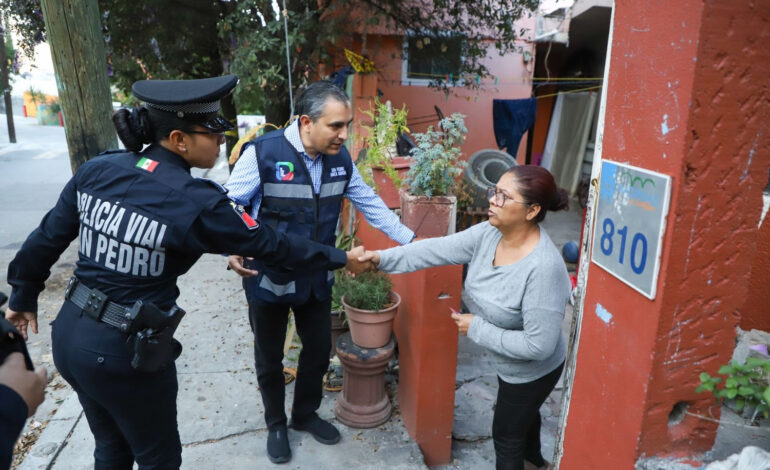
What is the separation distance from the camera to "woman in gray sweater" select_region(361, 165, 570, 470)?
2.18m

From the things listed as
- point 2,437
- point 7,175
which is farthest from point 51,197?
point 2,437

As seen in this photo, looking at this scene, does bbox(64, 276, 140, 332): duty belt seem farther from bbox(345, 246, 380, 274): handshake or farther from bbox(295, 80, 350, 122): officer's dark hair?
bbox(295, 80, 350, 122): officer's dark hair

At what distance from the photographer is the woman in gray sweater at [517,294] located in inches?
85.8

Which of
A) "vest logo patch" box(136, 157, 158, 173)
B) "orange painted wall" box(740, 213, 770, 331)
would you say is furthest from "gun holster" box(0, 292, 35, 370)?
"orange painted wall" box(740, 213, 770, 331)

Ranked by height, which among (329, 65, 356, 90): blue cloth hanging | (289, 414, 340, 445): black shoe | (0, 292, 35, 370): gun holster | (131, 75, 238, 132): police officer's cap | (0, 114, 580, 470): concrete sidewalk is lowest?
(0, 114, 580, 470): concrete sidewalk

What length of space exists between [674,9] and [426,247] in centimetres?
154

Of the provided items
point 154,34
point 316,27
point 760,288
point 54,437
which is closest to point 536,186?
point 760,288

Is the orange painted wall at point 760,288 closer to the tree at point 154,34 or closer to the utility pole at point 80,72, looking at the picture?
the utility pole at point 80,72

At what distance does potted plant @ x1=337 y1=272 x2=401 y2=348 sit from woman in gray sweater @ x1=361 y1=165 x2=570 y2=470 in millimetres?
805

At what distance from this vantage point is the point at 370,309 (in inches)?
128

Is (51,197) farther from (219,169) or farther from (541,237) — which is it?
(541,237)

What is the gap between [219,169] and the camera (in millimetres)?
15688

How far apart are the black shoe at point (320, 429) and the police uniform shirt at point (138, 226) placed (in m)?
1.47

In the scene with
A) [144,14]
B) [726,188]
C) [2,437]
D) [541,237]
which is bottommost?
[2,437]
